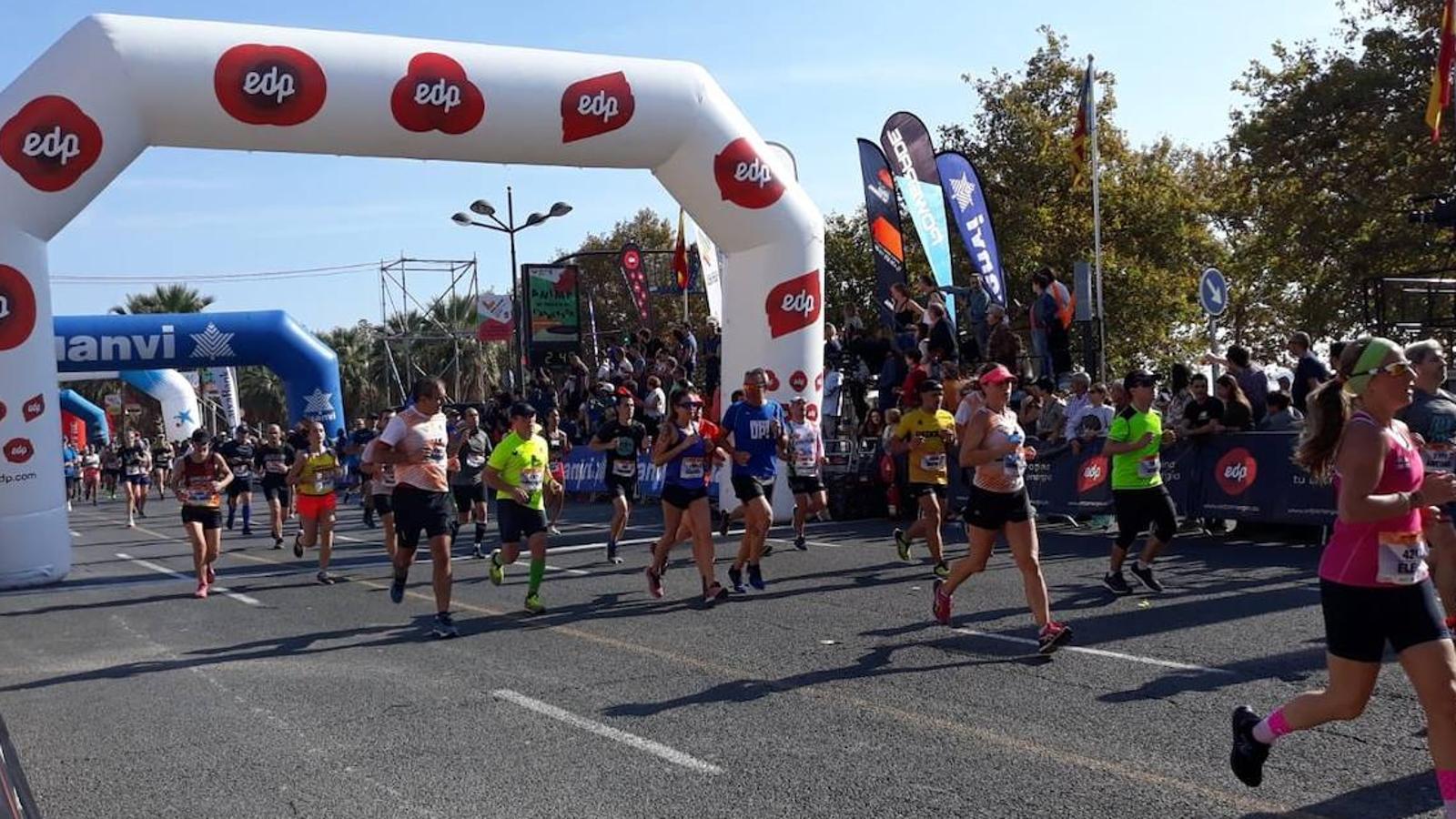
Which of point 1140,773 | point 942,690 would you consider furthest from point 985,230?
point 1140,773

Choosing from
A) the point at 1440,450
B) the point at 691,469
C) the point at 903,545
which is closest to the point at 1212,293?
the point at 903,545

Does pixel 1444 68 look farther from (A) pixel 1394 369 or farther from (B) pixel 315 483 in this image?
(A) pixel 1394 369

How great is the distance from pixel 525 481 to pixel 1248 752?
7.38 metres

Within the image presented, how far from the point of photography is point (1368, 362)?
4.56 meters

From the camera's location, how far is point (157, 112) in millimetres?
15133

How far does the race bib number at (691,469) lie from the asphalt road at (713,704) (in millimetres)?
1097

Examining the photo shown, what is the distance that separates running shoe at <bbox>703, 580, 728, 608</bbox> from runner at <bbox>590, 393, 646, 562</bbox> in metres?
4.04

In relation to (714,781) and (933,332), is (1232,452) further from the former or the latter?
(714,781)

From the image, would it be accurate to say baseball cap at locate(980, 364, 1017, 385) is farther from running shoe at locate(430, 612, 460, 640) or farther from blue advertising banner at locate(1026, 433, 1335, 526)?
blue advertising banner at locate(1026, 433, 1335, 526)

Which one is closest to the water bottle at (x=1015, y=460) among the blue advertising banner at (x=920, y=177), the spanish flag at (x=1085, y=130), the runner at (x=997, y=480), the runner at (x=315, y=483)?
the runner at (x=997, y=480)

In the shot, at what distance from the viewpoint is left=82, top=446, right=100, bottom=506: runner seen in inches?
1747

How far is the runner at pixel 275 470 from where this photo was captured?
20.5m

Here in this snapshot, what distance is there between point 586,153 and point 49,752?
11603 mm

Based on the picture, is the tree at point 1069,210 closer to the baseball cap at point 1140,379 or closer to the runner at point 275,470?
the runner at point 275,470
